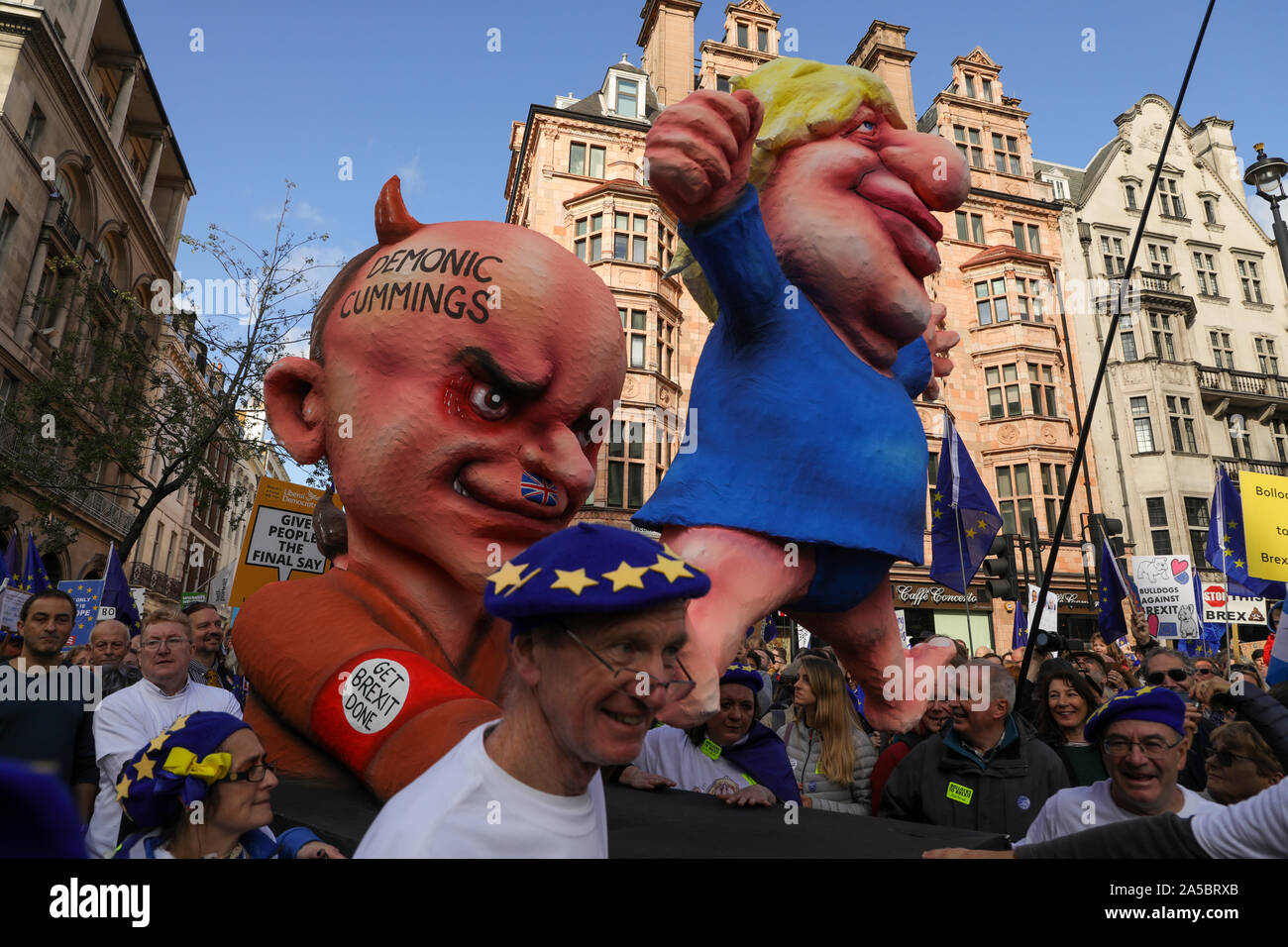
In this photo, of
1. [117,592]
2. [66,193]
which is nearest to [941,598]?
[117,592]

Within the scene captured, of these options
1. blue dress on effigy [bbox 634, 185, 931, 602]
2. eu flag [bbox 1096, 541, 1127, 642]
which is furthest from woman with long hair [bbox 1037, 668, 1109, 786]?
eu flag [bbox 1096, 541, 1127, 642]

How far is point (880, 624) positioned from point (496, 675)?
1.17m

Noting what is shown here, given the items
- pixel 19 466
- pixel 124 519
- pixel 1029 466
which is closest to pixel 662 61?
pixel 1029 466

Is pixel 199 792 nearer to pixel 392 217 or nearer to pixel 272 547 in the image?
pixel 392 217

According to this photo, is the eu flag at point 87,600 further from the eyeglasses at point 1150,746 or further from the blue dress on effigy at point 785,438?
the eyeglasses at point 1150,746

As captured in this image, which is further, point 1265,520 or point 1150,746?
point 1265,520

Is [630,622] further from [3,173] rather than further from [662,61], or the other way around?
[662,61]

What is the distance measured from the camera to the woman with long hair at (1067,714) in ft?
11.3

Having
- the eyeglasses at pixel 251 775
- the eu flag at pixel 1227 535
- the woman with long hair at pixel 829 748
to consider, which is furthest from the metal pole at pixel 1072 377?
the eyeglasses at pixel 251 775

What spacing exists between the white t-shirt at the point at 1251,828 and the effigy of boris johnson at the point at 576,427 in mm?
947

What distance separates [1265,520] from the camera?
7.33 m

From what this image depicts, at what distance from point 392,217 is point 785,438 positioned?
1.28 metres

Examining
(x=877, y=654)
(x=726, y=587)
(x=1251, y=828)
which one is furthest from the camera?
(x=877, y=654)
